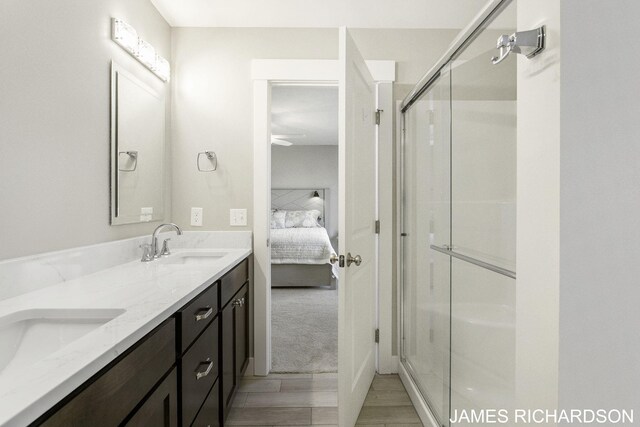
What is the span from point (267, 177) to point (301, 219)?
410 cm

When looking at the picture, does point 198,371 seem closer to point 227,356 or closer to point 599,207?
point 227,356

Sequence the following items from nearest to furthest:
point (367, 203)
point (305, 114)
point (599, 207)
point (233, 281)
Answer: point (599, 207)
point (233, 281)
point (367, 203)
point (305, 114)

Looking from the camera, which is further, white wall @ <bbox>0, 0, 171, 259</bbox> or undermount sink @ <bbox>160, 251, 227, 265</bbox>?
undermount sink @ <bbox>160, 251, 227, 265</bbox>

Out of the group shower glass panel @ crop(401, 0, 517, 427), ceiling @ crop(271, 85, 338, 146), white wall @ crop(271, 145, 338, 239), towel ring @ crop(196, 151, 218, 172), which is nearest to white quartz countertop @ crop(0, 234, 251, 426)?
towel ring @ crop(196, 151, 218, 172)

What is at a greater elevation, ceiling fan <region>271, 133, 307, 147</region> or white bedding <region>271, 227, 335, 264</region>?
ceiling fan <region>271, 133, 307, 147</region>

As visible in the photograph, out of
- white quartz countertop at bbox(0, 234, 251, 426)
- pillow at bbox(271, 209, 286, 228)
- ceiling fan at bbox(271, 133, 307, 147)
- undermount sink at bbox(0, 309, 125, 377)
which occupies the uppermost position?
ceiling fan at bbox(271, 133, 307, 147)

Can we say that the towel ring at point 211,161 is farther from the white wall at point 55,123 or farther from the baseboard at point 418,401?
the baseboard at point 418,401

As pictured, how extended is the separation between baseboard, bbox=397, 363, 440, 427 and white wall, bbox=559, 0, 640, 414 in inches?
47.9

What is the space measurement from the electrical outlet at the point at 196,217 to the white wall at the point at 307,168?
476cm

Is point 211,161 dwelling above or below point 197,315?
above

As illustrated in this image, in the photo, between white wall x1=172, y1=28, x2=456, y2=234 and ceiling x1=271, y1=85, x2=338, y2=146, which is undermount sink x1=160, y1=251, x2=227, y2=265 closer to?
white wall x1=172, y1=28, x2=456, y2=234

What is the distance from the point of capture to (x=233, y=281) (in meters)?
2.04

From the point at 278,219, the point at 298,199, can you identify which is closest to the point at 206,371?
the point at 278,219

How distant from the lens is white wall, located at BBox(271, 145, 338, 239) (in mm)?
7357
